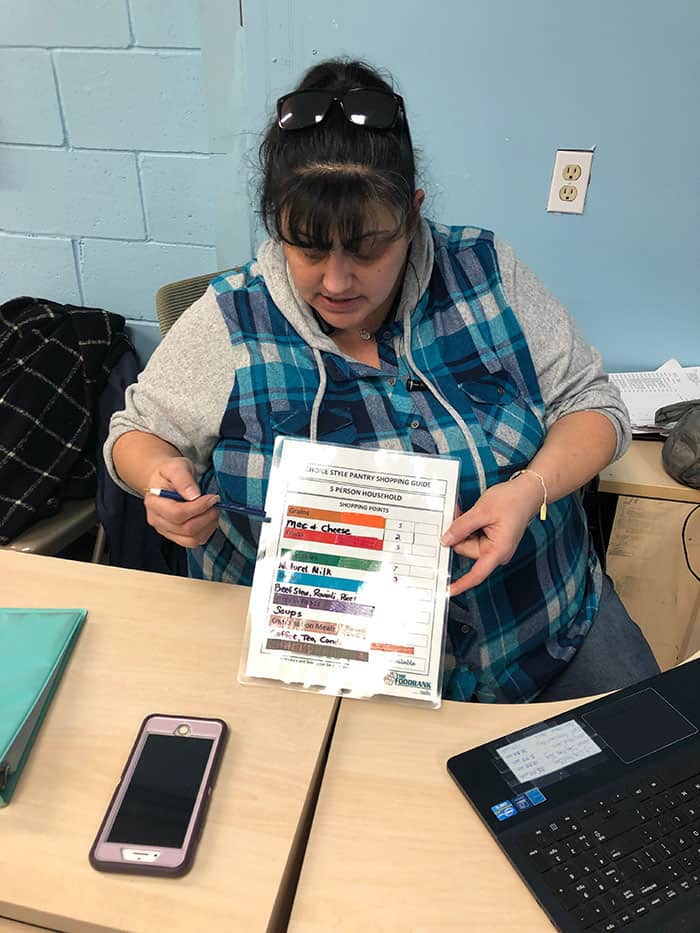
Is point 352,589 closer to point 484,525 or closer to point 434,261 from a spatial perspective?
point 484,525

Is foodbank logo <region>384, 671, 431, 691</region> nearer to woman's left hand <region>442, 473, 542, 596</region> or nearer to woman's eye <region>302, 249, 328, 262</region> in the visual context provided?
woman's left hand <region>442, 473, 542, 596</region>

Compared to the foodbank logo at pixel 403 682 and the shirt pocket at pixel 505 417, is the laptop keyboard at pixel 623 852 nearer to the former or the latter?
the foodbank logo at pixel 403 682

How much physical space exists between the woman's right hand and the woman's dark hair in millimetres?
331

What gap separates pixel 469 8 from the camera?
1466 mm

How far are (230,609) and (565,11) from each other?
1.38 m

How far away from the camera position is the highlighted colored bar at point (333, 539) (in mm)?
792

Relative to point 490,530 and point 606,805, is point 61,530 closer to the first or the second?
point 490,530

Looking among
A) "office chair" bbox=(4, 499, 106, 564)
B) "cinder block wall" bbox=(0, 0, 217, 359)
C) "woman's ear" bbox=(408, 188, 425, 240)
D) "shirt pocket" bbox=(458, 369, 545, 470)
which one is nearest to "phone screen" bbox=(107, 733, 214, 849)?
"shirt pocket" bbox=(458, 369, 545, 470)

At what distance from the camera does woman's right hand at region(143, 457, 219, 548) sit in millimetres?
846

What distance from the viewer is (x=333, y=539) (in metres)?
0.80

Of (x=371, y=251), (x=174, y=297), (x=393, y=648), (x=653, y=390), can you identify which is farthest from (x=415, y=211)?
(x=653, y=390)

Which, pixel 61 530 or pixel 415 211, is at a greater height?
pixel 415 211

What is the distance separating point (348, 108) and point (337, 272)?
0.20 meters

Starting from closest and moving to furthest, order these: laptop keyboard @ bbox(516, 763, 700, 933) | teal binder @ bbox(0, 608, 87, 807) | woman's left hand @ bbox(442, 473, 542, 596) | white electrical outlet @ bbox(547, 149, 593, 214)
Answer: laptop keyboard @ bbox(516, 763, 700, 933), teal binder @ bbox(0, 608, 87, 807), woman's left hand @ bbox(442, 473, 542, 596), white electrical outlet @ bbox(547, 149, 593, 214)
